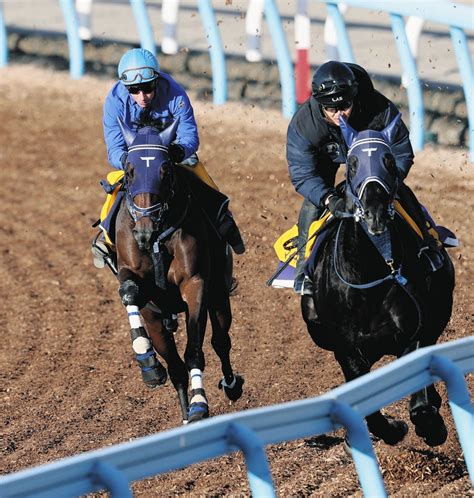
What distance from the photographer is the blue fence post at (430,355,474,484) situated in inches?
196

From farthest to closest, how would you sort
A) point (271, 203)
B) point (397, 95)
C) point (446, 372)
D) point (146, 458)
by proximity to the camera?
1. point (397, 95)
2. point (271, 203)
3. point (446, 372)
4. point (146, 458)

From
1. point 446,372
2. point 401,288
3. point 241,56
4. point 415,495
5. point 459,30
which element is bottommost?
point 415,495

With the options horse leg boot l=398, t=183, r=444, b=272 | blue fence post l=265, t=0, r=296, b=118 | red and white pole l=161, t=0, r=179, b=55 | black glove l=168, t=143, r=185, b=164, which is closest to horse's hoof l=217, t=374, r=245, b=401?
black glove l=168, t=143, r=185, b=164

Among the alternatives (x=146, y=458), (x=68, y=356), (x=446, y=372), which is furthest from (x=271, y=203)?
(x=146, y=458)

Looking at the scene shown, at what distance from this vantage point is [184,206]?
798 cm

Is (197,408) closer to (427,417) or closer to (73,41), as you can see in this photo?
(427,417)

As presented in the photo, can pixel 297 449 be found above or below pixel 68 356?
below

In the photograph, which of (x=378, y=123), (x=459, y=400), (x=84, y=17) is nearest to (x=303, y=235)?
(x=378, y=123)

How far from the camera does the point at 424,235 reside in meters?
7.56

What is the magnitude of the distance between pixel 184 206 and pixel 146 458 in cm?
391

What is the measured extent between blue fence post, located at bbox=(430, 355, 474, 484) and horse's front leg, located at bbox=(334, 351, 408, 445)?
93.7 inches

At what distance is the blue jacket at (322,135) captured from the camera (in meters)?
7.64

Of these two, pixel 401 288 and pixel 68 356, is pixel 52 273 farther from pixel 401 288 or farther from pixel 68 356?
pixel 401 288

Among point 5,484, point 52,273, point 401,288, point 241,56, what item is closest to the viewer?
point 5,484
